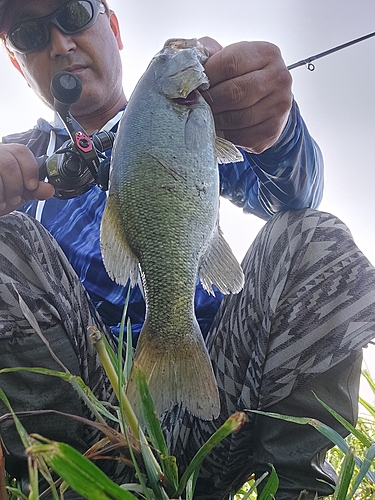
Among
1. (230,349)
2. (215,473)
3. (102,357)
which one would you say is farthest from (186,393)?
(215,473)

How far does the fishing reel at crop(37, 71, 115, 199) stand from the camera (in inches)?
59.9

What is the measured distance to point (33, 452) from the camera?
24.2 inches

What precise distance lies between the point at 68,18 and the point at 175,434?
1676mm

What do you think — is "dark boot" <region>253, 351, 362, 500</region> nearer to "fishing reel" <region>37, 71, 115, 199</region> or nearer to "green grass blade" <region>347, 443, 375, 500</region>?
"green grass blade" <region>347, 443, 375, 500</region>

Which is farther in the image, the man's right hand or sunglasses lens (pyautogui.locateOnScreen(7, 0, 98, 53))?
sunglasses lens (pyautogui.locateOnScreen(7, 0, 98, 53))

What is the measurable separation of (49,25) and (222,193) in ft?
3.20

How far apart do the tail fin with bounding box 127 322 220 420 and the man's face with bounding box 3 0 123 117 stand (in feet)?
5.01

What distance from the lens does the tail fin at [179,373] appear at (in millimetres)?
1066

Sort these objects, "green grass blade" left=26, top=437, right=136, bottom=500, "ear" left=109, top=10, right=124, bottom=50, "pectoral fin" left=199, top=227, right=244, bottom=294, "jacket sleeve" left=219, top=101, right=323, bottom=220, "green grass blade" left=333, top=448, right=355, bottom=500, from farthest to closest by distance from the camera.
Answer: "ear" left=109, top=10, right=124, bottom=50 → "jacket sleeve" left=219, top=101, right=323, bottom=220 → "pectoral fin" left=199, top=227, right=244, bottom=294 → "green grass blade" left=333, top=448, right=355, bottom=500 → "green grass blade" left=26, top=437, right=136, bottom=500

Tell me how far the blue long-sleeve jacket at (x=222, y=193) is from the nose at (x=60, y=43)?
0.99 ft

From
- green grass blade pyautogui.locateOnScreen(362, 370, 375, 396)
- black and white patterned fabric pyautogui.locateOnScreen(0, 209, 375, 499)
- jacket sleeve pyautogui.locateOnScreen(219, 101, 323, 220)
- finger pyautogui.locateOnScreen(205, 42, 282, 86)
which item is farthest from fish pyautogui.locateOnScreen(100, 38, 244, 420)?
green grass blade pyautogui.locateOnScreen(362, 370, 375, 396)

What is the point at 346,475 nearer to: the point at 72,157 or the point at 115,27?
the point at 72,157

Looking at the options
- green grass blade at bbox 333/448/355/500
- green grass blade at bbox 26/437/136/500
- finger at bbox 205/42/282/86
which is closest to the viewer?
green grass blade at bbox 26/437/136/500

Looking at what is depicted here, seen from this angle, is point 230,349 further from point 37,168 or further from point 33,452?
point 33,452
